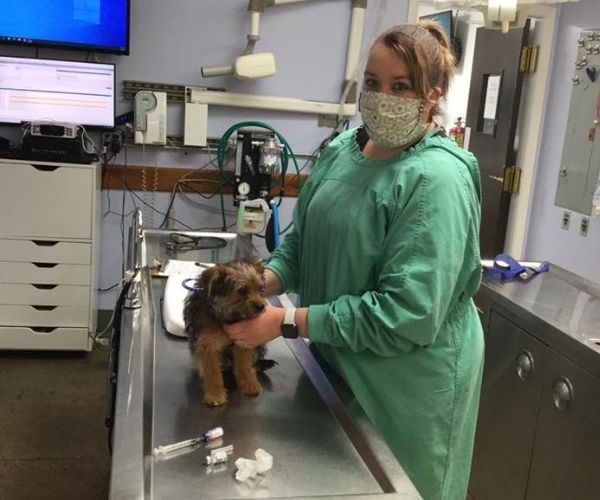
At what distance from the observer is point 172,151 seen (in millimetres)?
3801

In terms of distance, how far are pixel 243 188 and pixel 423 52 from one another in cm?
245

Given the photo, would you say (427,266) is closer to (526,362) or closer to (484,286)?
(526,362)

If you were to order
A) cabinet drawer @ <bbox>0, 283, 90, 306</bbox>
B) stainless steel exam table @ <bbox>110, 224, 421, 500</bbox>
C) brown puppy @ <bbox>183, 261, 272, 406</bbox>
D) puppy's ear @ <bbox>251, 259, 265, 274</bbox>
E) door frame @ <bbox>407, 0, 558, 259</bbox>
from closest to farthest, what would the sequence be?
stainless steel exam table @ <bbox>110, 224, 421, 500</bbox>
brown puppy @ <bbox>183, 261, 272, 406</bbox>
puppy's ear @ <bbox>251, 259, 265, 274</bbox>
cabinet drawer @ <bbox>0, 283, 90, 306</bbox>
door frame @ <bbox>407, 0, 558, 259</bbox>

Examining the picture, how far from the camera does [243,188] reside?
11.8 feet

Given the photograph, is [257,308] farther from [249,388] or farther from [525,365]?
[525,365]

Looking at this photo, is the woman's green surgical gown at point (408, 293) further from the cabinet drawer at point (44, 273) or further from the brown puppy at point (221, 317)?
the cabinet drawer at point (44, 273)

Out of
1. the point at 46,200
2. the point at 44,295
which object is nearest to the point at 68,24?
the point at 46,200

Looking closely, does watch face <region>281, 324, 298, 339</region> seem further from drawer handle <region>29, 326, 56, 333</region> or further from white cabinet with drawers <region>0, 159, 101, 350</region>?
drawer handle <region>29, 326, 56, 333</region>

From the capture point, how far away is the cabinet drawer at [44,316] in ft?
11.6

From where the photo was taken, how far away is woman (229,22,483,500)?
3.76ft

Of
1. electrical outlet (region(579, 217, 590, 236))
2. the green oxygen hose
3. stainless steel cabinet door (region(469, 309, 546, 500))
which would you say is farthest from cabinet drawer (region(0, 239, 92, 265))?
electrical outlet (region(579, 217, 590, 236))

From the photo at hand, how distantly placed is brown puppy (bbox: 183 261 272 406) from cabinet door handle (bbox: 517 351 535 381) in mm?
1186

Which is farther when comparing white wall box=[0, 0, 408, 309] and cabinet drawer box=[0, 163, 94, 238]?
white wall box=[0, 0, 408, 309]

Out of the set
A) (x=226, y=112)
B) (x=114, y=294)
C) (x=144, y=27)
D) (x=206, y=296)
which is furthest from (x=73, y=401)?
(x=206, y=296)
